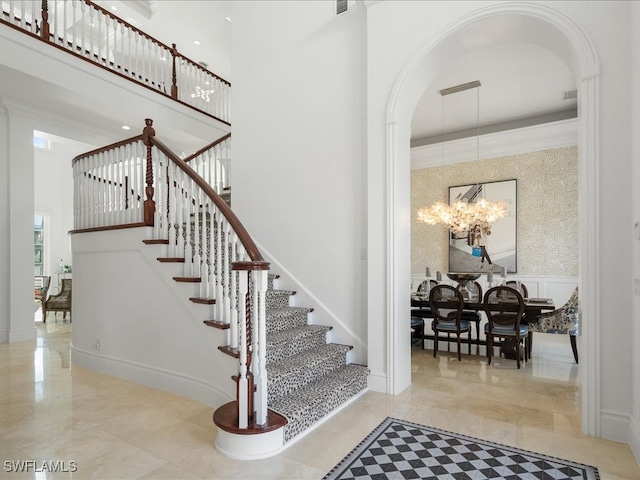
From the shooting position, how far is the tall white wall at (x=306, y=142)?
4.43m

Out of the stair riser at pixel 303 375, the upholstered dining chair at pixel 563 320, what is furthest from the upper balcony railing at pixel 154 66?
the upholstered dining chair at pixel 563 320

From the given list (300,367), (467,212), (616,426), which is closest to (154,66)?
(467,212)

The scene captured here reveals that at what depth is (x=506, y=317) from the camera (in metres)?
4.93

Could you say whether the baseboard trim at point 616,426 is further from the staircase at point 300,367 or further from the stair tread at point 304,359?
the stair tread at point 304,359

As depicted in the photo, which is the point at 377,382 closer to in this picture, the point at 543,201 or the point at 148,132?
the point at 148,132

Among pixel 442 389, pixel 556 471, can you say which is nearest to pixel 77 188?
pixel 442 389

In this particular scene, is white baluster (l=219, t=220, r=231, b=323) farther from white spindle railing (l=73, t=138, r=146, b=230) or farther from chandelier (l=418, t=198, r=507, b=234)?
chandelier (l=418, t=198, r=507, b=234)

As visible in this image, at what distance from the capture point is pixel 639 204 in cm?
269

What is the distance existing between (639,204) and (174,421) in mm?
3907

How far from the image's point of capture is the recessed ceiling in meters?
5.42

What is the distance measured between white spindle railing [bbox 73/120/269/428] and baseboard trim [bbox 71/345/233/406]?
0.64 meters

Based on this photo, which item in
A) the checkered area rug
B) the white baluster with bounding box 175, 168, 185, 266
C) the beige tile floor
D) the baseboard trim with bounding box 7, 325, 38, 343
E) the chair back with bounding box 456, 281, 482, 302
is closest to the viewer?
the checkered area rug

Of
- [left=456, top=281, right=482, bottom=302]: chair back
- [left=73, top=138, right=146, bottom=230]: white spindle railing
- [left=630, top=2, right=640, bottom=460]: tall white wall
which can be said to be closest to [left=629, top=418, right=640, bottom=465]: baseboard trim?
[left=630, top=2, right=640, bottom=460]: tall white wall

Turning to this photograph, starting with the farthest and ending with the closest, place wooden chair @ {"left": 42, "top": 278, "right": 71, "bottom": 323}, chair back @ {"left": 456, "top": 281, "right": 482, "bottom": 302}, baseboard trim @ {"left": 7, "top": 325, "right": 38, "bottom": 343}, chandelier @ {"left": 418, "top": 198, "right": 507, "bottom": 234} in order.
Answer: wooden chair @ {"left": 42, "top": 278, "right": 71, "bottom": 323} < chandelier @ {"left": 418, "top": 198, "right": 507, "bottom": 234} < baseboard trim @ {"left": 7, "top": 325, "right": 38, "bottom": 343} < chair back @ {"left": 456, "top": 281, "right": 482, "bottom": 302}
